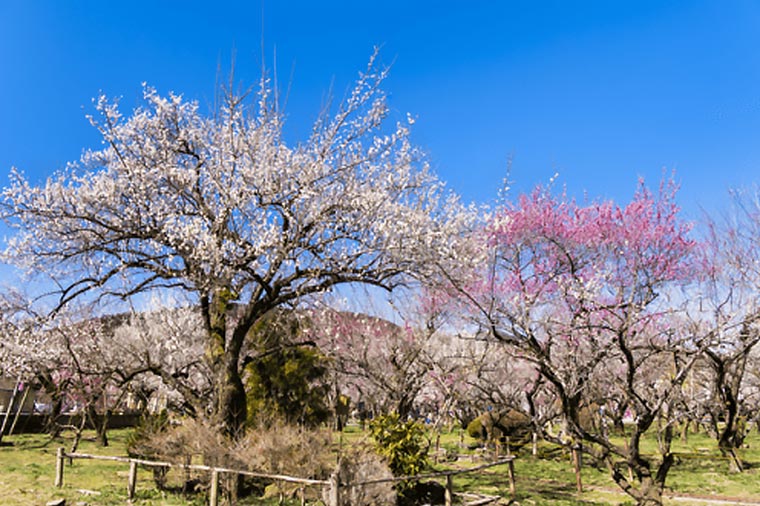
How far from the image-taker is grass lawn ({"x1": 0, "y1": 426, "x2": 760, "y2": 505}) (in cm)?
1248

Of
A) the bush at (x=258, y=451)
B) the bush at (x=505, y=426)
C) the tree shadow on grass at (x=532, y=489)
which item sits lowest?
the tree shadow on grass at (x=532, y=489)

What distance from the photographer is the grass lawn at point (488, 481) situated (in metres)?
12.5

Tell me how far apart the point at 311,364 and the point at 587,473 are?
10.5m

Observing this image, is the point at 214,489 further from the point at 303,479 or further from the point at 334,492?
the point at 334,492

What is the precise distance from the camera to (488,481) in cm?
1605

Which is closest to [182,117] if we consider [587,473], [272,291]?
[272,291]

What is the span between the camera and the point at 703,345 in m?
8.91

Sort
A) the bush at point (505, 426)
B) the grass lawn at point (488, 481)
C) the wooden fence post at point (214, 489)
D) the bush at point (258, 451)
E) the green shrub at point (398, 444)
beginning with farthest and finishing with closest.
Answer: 1. the bush at point (505, 426)
2. the grass lawn at point (488, 481)
3. the green shrub at point (398, 444)
4. the bush at point (258, 451)
5. the wooden fence post at point (214, 489)

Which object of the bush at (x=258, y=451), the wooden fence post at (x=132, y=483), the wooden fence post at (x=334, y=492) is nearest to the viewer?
the wooden fence post at (x=334, y=492)

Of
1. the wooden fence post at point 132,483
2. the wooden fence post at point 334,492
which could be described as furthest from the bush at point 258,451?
the wooden fence post at point 334,492

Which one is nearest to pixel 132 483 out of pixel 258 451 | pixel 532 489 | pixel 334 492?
pixel 258 451

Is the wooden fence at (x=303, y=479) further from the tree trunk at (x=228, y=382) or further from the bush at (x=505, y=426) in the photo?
the bush at (x=505, y=426)

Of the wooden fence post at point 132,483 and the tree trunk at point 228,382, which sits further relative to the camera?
the tree trunk at point 228,382

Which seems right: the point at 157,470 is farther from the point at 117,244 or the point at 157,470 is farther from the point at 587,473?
the point at 587,473
